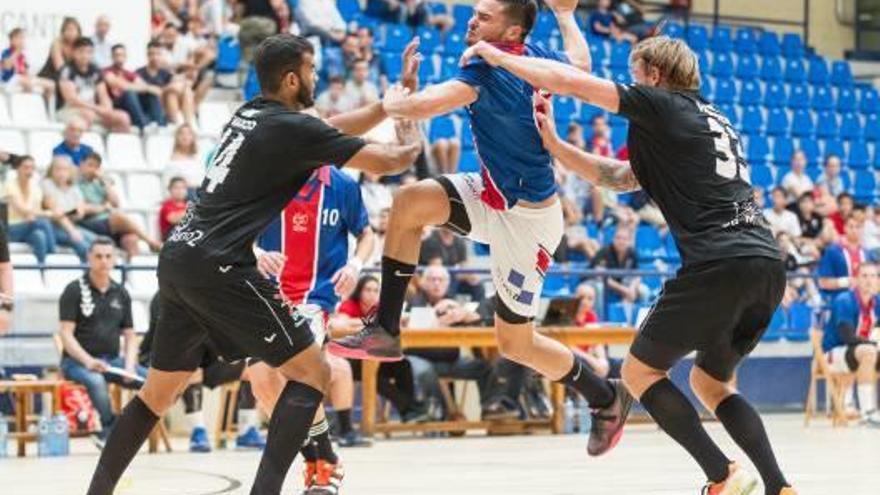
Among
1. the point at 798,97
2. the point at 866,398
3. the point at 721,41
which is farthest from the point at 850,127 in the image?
the point at 866,398

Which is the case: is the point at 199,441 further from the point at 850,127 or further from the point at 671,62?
the point at 850,127

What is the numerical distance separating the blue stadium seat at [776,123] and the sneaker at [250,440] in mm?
12926

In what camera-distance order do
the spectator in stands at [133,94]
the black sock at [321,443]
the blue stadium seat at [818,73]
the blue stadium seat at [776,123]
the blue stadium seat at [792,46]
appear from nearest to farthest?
the black sock at [321,443] → the spectator in stands at [133,94] → the blue stadium seat at [776,123] → the blue stadium seat at [818,73] → the blue stadium seat at [792,46]

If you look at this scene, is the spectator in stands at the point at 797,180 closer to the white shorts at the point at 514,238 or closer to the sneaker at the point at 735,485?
the white shorts at the point at 514,238

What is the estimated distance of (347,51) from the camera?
20453 mm

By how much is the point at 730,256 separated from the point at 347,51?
42.9ft

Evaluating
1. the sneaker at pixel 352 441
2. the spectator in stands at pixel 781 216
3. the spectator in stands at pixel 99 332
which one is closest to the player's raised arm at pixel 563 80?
the spectator in stands at pixel 99 332

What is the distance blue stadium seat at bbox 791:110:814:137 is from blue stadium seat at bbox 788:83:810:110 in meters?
0.20

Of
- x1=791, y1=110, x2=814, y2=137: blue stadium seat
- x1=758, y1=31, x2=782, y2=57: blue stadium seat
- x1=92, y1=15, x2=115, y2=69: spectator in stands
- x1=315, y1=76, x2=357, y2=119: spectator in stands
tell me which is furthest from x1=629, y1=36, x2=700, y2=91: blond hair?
x1=758, y1=31, x2=782, y2=57: blue stadium seat

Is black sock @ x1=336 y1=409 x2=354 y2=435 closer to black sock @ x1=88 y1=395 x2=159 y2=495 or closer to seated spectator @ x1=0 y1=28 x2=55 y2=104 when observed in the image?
seated spectator @ x1=0 y1=28 x2=55 y2=104

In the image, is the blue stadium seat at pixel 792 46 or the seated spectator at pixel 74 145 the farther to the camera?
the blue stadium seat at pixel 792 46

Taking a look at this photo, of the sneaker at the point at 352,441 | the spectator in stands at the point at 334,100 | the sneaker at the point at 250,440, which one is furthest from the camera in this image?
the spectator in stands at the point at 334,100

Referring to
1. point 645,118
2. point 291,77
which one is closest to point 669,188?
point 645,118

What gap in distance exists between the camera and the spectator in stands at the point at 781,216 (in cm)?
2173
